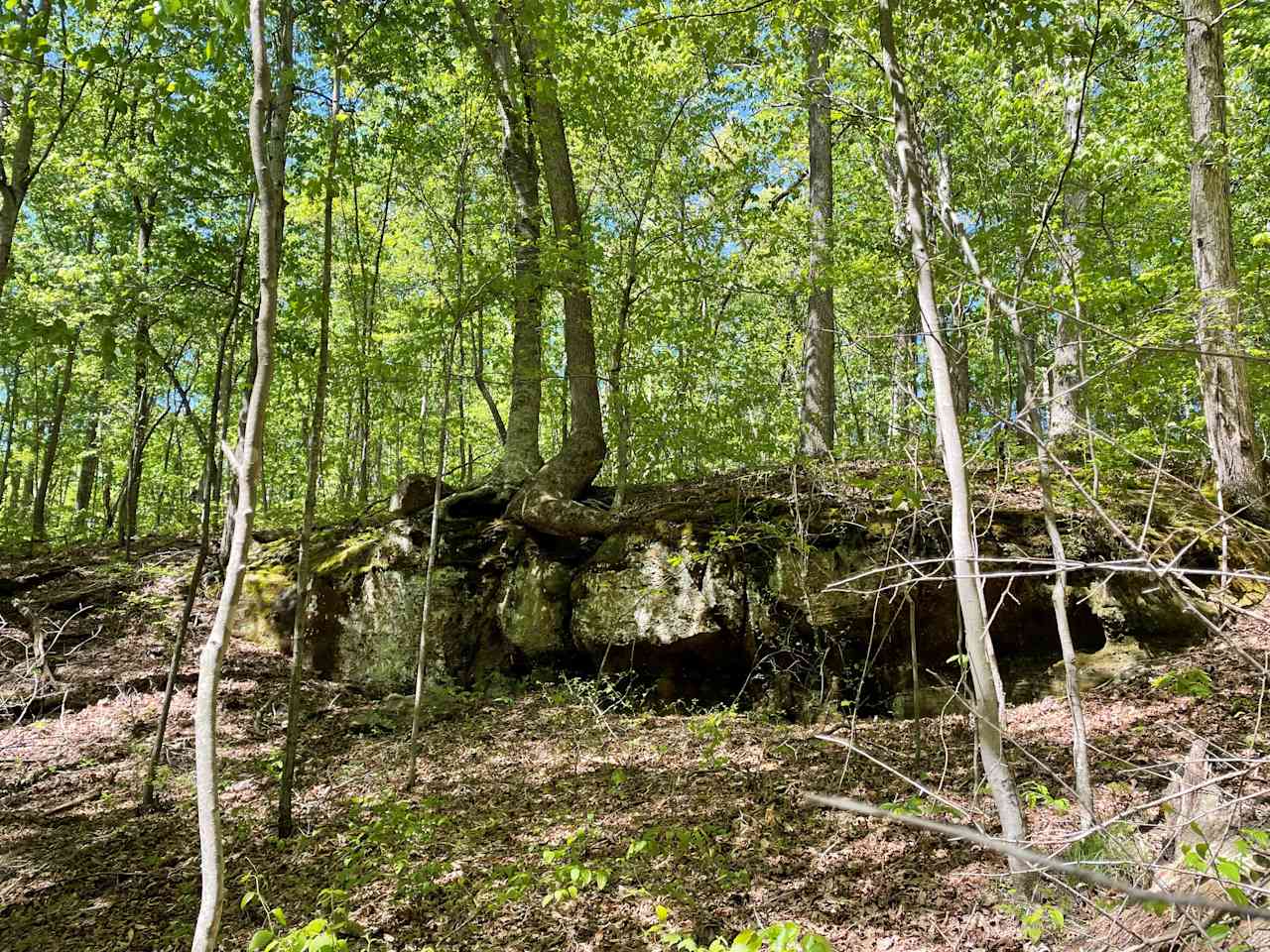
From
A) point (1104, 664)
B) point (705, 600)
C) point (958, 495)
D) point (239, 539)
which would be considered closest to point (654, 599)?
point (705, 600)

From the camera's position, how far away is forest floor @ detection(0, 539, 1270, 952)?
12.6 ft

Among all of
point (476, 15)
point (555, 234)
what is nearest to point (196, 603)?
point (555, 234)

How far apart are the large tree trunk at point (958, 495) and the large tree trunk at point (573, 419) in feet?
16.0

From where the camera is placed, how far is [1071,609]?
662 cm

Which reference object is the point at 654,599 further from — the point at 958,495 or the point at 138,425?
the point at 138,425

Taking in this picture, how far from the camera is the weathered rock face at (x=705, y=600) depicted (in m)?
6.61

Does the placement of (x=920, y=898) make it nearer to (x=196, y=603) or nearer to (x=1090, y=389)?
(x=1090, y=389)

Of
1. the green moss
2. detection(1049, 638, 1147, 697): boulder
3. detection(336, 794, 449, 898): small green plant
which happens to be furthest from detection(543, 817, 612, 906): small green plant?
the green moss

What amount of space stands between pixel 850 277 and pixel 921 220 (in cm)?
335

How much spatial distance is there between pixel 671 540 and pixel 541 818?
3.36 metres

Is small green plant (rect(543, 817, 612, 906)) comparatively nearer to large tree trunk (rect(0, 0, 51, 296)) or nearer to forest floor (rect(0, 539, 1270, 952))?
forest floor (rect(0, 539, 1270, 952))

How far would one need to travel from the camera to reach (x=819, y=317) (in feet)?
30.0

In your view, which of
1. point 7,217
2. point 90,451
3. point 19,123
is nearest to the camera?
point 7,217

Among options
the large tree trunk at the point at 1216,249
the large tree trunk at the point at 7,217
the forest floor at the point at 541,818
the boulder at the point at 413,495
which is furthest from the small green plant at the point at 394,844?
the large tree trunk at the point at 1216,249
